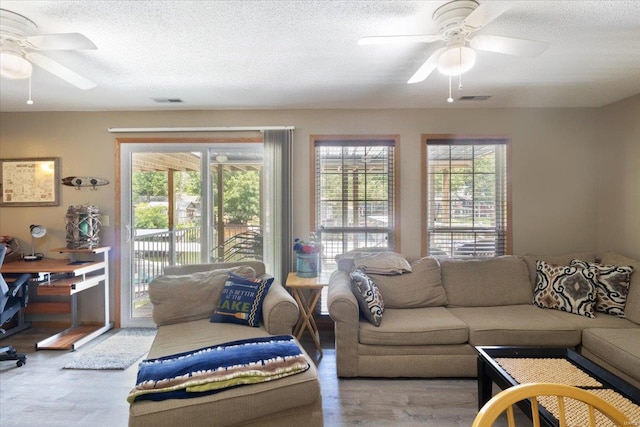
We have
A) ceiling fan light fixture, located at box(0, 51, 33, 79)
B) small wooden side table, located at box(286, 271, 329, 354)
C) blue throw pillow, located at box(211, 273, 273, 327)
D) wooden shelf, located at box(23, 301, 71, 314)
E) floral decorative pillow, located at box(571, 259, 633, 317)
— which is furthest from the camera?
wooden shelf, located at box(23, 301, 71, 314)

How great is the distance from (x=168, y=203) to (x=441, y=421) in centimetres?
339

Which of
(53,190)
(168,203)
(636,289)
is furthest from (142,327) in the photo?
(636,289)

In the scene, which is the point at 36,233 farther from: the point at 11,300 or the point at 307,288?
the point at 307,288

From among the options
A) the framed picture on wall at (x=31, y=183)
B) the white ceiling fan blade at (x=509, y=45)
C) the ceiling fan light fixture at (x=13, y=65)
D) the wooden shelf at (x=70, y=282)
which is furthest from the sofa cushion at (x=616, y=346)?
the framed picture on wall at (x=31, y=183)

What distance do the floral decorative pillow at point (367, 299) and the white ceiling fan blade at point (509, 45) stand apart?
1.84m

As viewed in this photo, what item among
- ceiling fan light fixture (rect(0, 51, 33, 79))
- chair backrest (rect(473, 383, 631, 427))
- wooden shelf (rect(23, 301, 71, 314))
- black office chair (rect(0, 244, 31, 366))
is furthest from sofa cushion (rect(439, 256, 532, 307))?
wooden shelf (rect(23, 301, 71, 314))

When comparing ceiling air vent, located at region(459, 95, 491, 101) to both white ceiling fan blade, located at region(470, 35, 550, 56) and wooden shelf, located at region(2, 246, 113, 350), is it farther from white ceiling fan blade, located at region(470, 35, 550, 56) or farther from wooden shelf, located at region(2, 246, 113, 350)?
wooden shelf, located at region(2, 246, 113, 350)

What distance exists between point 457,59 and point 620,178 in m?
2.82

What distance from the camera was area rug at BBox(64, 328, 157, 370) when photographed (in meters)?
2.89

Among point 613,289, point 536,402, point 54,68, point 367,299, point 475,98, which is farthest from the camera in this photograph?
point 475,98

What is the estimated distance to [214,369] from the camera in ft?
5.79

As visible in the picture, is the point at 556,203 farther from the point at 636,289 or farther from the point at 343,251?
the point at 343,251

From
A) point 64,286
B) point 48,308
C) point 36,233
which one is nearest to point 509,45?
point 64,286

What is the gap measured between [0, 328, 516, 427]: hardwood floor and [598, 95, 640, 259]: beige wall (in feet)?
7.73
